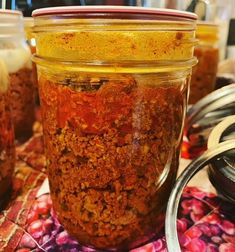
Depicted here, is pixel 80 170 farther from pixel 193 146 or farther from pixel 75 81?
pixel 193 146

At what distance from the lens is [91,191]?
33 cm

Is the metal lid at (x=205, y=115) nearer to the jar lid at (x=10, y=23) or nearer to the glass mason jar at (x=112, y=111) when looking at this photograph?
the glass mason jar at (x=112, y=111)

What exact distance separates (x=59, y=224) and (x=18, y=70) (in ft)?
1.06

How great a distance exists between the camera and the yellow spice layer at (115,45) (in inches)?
11.3

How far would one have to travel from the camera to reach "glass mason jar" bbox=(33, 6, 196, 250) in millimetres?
290

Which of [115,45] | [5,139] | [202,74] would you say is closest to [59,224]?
[5,139]

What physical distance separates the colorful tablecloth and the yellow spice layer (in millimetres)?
211

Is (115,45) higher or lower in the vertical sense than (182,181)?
higher

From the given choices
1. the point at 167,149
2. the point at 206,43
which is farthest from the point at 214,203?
the point at 206,43

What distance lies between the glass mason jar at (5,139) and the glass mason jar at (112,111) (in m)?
0.09

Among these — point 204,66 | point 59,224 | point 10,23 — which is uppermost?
point 10,23

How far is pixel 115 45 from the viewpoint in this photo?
0.29 m

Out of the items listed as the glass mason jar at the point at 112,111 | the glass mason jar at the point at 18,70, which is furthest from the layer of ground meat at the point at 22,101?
the glass mason jar at the point at 112,111

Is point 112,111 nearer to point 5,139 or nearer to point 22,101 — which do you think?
point 5,139
